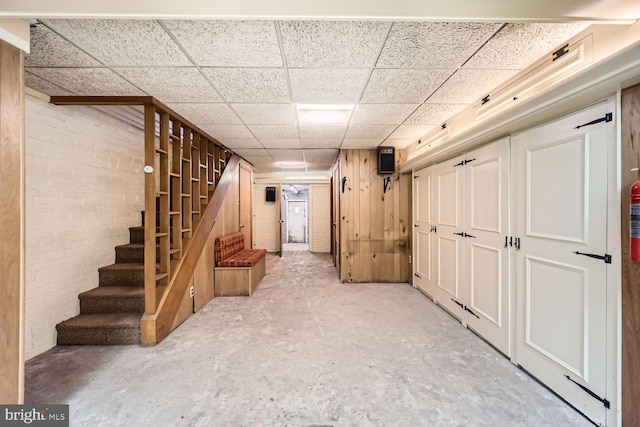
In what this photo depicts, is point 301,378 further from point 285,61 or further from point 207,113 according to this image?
point 207,113

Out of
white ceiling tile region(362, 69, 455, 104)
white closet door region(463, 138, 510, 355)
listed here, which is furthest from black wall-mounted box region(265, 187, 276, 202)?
white closet door region(463, 138, 510, 355)

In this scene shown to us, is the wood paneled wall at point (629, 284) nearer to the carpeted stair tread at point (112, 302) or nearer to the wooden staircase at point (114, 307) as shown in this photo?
the wooden staircase at point (114, 307)

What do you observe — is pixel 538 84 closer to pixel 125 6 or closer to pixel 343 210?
pixel 125 6

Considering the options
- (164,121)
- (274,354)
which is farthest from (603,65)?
(164,121)

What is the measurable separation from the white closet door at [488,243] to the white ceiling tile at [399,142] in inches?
53.2

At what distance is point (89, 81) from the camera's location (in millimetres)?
2125

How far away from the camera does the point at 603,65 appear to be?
1281 millimetres

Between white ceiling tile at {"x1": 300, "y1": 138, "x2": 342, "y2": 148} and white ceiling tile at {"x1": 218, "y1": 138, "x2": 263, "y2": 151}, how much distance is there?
73 centimetres

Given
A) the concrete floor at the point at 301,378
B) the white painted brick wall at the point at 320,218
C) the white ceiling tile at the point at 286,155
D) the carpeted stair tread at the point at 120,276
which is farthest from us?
the white painted brick wall at the point at 320,218

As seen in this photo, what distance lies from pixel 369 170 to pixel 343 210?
0.84 meters

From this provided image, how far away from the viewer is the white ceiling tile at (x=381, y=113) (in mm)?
2633

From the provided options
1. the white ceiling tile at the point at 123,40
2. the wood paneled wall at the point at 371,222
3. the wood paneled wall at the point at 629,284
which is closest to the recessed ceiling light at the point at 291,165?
the wood paneled wall at the point at 371,222

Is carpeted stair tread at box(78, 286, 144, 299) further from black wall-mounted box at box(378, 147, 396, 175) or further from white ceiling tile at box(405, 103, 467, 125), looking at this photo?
black wall-mounted box at box(378, 147, 396, 175)

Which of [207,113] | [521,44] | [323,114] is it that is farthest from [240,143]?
[521,44]
